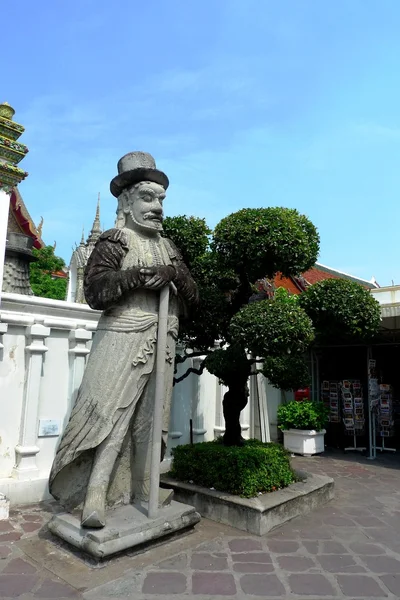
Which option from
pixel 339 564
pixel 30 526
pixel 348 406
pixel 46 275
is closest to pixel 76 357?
pixel 30 526

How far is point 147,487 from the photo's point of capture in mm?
4023

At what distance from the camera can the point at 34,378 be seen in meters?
5.30

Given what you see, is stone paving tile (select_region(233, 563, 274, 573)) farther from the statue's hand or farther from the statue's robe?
the statue's hand

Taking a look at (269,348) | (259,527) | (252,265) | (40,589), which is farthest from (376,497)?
(40,589)

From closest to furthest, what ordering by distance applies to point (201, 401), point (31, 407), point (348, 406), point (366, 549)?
point (366, 549) < point (31, 407) < point (201, 401) < point (348, 406)

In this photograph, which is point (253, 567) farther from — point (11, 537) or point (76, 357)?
point (76, 357)

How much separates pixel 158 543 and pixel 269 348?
1993 mm

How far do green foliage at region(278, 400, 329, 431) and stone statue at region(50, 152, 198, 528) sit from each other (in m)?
5.22

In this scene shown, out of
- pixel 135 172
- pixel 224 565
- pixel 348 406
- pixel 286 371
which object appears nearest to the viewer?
pixel 224 565

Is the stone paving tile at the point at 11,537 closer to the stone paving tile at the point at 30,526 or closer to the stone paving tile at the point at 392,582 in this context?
the stone paving tile at the point at 30,526

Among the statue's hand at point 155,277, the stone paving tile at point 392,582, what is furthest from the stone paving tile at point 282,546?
the statue's hand at point 155,277

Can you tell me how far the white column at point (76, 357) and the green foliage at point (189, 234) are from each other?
5.66ft

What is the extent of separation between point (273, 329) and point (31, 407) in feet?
10.3

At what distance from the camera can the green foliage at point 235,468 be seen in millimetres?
4684
